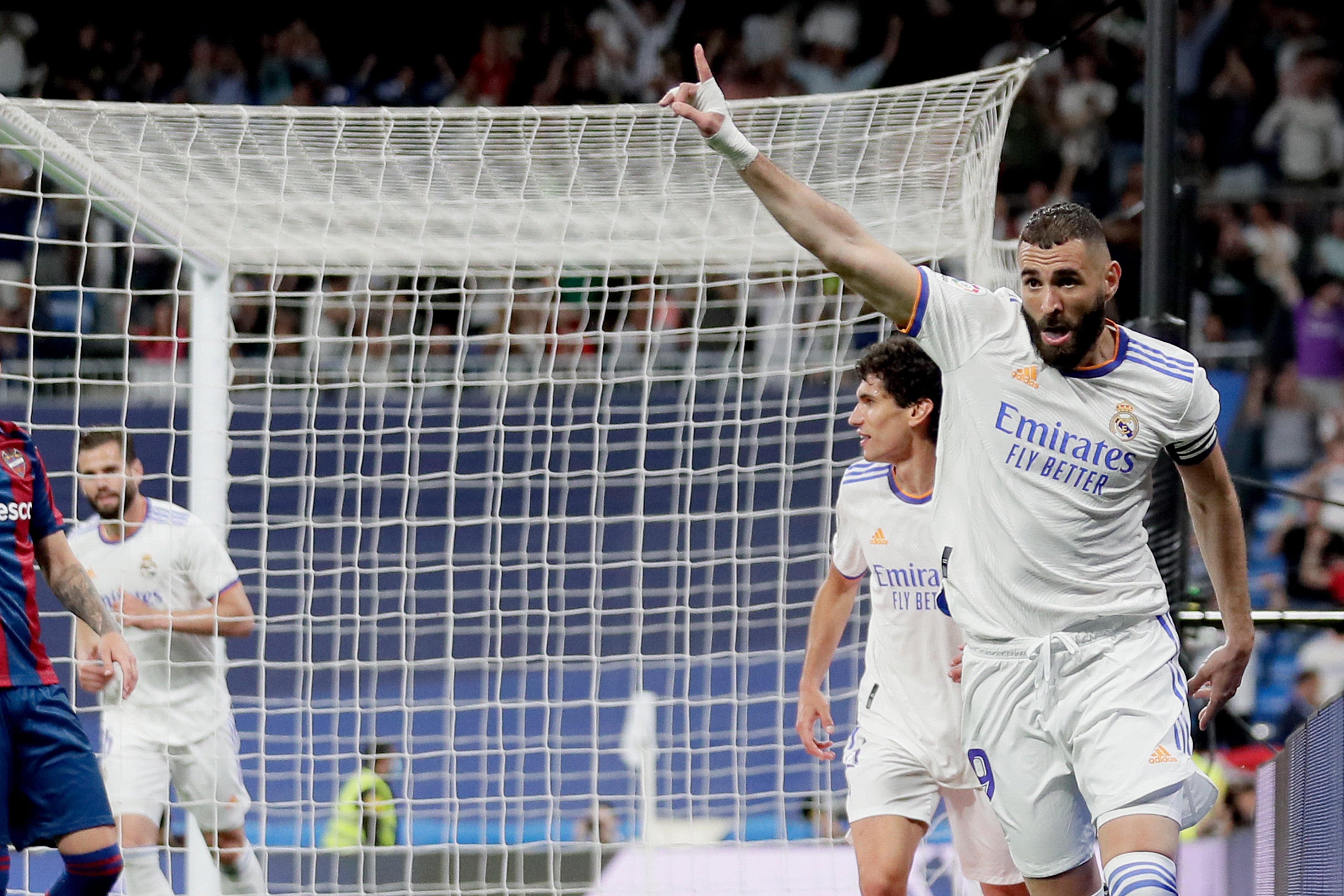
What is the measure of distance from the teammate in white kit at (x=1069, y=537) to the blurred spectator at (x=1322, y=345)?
8.11m

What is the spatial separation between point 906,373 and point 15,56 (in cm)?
1121

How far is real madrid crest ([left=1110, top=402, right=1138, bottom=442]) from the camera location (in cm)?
351

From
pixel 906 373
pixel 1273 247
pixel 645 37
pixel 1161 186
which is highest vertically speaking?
pixel 645 37

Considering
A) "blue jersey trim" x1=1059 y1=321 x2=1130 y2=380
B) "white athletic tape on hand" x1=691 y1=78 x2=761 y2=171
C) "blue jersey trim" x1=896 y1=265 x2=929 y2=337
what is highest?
"white athletic tape on hand" x1=691 y1=78 x2=761 y2=171

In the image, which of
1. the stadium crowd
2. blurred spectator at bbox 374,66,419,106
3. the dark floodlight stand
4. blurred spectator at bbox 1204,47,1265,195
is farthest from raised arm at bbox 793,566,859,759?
blurred spectator at bbox 374,66,419,106

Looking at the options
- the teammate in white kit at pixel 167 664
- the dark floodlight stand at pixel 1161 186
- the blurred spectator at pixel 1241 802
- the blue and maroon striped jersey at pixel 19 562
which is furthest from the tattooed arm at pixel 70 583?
the blurred spectator at pixel 1241 802

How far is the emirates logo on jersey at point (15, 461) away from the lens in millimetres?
4191

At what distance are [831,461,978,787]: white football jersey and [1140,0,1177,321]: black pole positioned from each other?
3.73ft

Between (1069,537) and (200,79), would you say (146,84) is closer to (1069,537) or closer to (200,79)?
(200,79)

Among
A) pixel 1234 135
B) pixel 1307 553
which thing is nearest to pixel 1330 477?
pixel 1307 553

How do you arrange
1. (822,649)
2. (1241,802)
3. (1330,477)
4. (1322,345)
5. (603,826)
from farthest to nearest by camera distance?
(1322,345)
(1330,477)
(603,826)
(1241,802)
(822,649)

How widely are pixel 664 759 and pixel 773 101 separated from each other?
5.04 m

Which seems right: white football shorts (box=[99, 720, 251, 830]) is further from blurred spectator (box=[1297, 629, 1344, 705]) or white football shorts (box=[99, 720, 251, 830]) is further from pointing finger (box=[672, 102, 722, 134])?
blurred spectator (box=[1297, 629, 1344, 705])

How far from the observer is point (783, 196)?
3295mm
